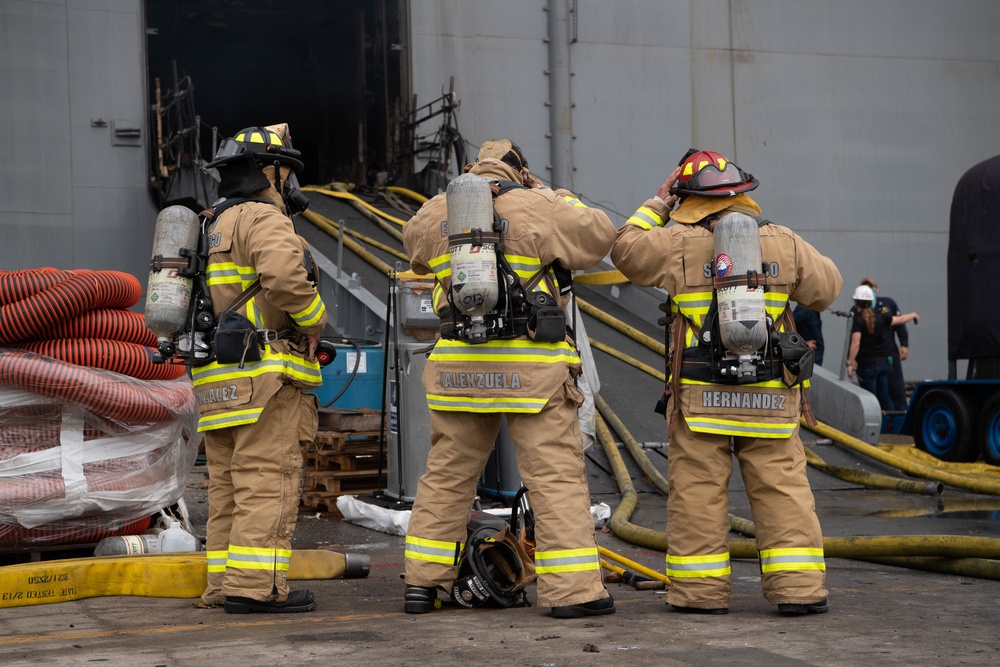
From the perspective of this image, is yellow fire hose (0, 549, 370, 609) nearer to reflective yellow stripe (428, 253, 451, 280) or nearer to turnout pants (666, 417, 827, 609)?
reflective yellow stripe (428, 253, 451, 280)

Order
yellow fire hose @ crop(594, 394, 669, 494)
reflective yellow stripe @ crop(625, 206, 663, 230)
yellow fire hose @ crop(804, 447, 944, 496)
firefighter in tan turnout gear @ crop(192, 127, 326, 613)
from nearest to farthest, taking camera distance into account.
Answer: firefighter in tan turnout gear @ crop(192, 127, 326, 613), reflective yellow stripe @ crop(625, 206, 663, 230), yellow fire hose @ crop(594, 394, 669, 494), yellow fire hose @ crop(804, 447, 944, 496)

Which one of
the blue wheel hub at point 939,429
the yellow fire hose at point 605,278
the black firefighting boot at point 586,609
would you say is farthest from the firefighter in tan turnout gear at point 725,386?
the yellow fire hose at point 605,278

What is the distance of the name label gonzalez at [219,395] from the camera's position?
16.0ft

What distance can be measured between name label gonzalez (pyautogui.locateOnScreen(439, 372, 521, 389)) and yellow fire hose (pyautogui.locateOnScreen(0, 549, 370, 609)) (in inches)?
56.2

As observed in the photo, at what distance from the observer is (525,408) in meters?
4.70

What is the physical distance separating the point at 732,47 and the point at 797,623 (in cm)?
1488

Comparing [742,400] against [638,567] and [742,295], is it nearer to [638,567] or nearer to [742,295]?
[742,295]

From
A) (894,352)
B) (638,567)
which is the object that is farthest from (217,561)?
(894,352)

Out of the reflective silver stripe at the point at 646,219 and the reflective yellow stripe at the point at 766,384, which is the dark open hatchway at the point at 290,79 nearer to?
the reflective silver stripe at the point at 646,219

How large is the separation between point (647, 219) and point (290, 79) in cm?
1887

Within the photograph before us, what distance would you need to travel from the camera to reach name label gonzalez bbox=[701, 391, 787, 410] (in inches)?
189

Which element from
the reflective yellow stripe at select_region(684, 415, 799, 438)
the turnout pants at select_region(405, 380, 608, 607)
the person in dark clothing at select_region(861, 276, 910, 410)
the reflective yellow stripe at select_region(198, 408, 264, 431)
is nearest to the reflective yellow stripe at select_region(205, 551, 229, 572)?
the reflective yellow stripe at select_region(198, 408, 264, 431)

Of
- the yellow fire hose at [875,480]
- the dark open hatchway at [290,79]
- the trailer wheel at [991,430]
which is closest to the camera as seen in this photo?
the yellow fire hose at [875,480]

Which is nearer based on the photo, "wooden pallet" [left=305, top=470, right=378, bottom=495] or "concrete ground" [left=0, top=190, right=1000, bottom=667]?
"concrete ground" [left=0, top=190, right=1000, bottom=667]
